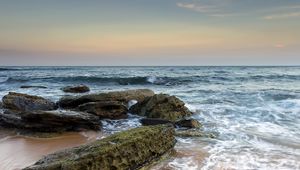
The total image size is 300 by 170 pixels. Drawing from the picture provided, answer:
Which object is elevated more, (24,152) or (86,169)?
(86,169)

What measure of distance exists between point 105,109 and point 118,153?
5.09 meters

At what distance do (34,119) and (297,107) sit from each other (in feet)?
30.9

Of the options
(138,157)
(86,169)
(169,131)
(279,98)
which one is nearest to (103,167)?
(86,169)

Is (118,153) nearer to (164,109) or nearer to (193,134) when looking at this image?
(193,134)

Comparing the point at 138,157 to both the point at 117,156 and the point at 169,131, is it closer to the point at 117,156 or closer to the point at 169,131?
the point at 117,156

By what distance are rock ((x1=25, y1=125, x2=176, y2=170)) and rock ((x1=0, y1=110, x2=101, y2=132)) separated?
278 centimetres

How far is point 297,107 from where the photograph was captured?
11.6 meters

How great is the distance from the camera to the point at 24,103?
1042cm

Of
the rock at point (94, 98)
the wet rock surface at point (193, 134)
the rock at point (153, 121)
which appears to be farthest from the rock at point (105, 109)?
the wet rock surface at point (193, 134)

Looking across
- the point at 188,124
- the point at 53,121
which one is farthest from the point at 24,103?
the point at 188,124

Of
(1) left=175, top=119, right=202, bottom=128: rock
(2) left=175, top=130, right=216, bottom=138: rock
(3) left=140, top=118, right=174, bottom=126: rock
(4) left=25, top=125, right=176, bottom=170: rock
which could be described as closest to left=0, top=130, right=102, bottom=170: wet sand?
(4) left=25, top=125, right=176, bottom=170: rock

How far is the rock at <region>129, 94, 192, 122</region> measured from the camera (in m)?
9.31

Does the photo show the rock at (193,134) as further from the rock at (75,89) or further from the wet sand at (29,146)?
the rock at (75,89)

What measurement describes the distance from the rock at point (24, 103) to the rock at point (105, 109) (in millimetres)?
1758
